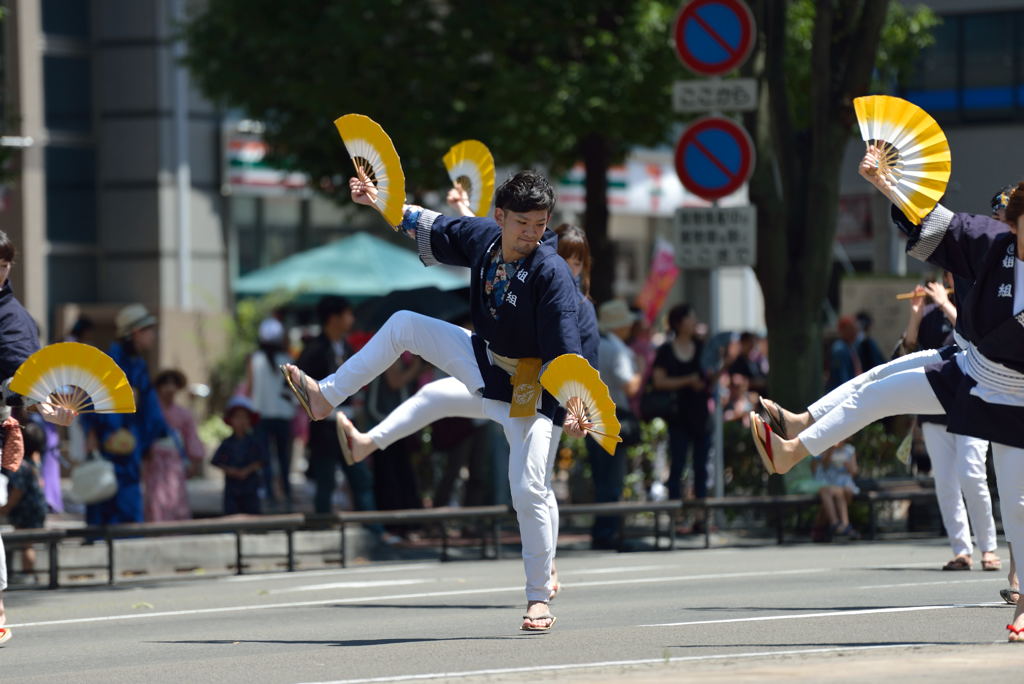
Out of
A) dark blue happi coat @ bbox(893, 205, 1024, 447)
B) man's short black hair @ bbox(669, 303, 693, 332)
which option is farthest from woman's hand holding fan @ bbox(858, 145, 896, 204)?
man's short black hair @ bbox(669, 303, 693, 332)

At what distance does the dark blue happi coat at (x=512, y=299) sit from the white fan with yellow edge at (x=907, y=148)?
4.80ft

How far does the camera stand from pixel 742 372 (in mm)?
20609

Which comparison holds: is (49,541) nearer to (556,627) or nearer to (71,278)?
(556,627)

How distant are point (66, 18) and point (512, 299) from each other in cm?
2244

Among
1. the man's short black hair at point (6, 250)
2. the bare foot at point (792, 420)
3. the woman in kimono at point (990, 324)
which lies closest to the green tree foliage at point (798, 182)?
the bare foot at point (792, 420)

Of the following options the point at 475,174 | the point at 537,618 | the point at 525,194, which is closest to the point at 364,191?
the point at 475,174

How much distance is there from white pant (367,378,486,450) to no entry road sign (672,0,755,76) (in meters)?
6.41

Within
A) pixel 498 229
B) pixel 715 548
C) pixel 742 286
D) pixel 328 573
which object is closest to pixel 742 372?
pixel 715 548

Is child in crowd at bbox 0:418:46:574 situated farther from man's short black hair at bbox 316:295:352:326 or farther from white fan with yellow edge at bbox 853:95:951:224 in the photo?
white fan with yellow edge at bbox 853:95:951:224

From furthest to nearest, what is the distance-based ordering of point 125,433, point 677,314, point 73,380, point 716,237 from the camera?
point 677,314 < point 716,237 < point 125,433 < point 73,380

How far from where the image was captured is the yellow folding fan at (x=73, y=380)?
8.50 meters

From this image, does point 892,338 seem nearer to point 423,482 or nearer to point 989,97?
point 423,482

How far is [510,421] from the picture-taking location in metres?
8.78

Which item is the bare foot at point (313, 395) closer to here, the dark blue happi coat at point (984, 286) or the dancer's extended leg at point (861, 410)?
the dancer's extended leg at point (861, 410)
